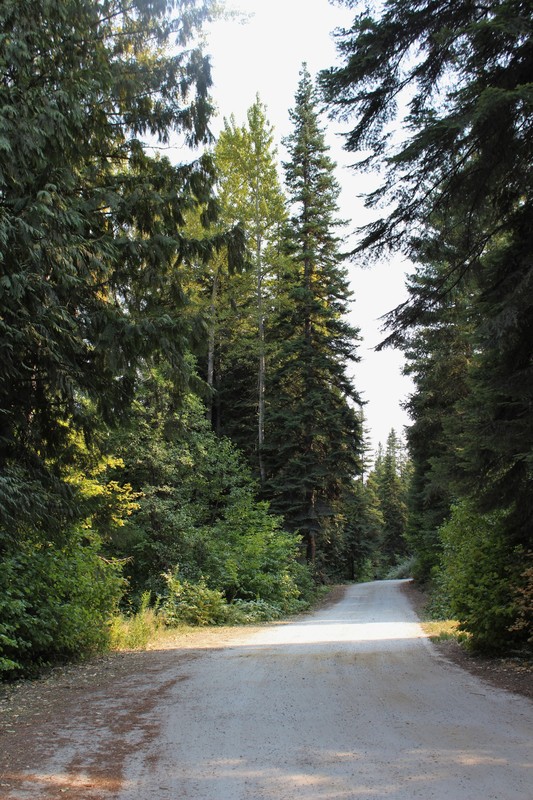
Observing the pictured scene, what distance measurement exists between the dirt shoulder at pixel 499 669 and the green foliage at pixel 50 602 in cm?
544

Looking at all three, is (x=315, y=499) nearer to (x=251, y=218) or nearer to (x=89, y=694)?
(x=251, y=218)

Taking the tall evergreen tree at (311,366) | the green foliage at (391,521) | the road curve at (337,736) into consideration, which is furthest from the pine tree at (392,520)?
the road curve at (337,736)

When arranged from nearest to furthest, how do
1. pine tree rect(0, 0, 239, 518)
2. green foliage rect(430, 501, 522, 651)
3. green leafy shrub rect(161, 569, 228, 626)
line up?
pine tree rect(0, 0, 239, 518), green foliage rect(430, 501, 522, 651), green leafy shrub rect(161, 569, 228, 626)

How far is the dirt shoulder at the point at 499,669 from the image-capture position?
22.0ft

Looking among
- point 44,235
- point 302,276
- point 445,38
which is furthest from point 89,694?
point 302,276

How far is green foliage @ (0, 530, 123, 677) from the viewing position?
7.19m

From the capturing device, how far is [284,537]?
938 inches

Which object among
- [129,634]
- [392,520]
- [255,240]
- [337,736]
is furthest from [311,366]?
[392,520]

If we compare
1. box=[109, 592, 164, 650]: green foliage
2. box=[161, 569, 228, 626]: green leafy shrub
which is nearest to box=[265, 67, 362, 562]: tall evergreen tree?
box=[161, 569, 228, 626]: green leafy shrub

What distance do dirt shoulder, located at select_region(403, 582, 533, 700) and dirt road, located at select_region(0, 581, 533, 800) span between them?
0.78 ft

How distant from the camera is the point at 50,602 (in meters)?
7.97

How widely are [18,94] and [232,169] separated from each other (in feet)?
72.1

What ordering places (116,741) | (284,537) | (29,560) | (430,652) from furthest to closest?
(284,537) < (430,652) < (29,560) < (116,741)

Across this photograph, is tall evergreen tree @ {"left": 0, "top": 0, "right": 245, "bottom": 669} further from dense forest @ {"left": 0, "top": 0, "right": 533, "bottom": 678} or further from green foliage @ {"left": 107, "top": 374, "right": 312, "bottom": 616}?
green foliage @ {"left": 107, "top": 374, "right": 312, "bottom": 616}
